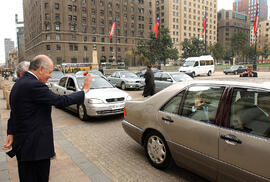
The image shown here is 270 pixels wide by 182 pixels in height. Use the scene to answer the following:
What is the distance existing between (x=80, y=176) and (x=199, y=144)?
2.00 metres

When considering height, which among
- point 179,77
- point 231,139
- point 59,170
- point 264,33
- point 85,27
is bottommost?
point 59,170

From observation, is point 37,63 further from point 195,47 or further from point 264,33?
point 264,33

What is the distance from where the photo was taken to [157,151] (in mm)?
3746

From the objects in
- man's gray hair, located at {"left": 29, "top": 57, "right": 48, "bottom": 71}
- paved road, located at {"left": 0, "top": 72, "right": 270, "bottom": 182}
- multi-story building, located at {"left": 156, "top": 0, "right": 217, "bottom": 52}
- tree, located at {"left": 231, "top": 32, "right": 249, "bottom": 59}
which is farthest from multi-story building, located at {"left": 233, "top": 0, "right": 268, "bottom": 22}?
man's gray hair, located at {"left": 29, "top": 57, "right": 48, "bottom": 71}

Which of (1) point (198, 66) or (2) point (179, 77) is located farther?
(1) point (198, 66)

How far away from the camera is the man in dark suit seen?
2.15 m

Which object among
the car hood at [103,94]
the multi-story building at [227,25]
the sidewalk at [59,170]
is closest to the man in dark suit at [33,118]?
A: the sidewalk at [59,170]

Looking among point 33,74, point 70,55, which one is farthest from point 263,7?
point 33,74

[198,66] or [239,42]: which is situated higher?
[239,42]

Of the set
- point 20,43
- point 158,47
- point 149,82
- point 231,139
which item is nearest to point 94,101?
point 149,82

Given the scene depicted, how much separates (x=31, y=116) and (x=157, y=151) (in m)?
2.22

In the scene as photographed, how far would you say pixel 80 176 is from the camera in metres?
3.67

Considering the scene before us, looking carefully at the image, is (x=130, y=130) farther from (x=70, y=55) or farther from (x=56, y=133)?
(x=70, y=55)

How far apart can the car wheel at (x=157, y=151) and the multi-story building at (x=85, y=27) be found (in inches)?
2389
